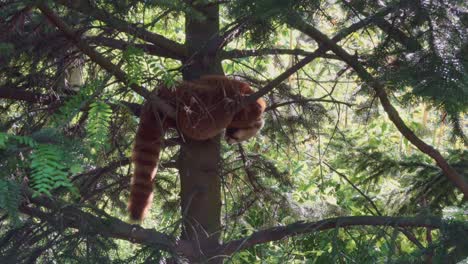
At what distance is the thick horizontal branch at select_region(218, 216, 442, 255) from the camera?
12.3 ft

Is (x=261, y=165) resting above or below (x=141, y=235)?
above

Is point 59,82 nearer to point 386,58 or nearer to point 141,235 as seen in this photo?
point 141,235

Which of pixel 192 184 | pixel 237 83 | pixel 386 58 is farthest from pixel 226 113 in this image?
pixel 386 58

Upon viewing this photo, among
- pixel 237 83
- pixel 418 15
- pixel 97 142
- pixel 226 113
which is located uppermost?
pixel 237 83

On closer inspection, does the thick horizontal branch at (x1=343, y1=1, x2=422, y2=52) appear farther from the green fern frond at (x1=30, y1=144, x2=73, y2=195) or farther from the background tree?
the green fern frond at (x1=30, y1=144, x2=73, y2=195)

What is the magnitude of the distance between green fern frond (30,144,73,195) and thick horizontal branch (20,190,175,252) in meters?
1.80

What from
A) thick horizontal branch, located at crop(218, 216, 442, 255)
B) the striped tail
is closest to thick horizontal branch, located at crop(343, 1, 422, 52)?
thick horizontal branch, located at crop(218, 216, 442, 255)

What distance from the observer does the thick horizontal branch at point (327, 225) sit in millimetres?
3752

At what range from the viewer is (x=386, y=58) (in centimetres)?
324

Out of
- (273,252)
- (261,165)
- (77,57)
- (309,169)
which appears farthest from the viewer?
(309,169)

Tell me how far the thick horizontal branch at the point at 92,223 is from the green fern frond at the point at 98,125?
1.61 meters

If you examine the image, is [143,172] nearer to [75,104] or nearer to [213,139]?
[213,139]

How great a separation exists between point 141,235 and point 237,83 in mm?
1652

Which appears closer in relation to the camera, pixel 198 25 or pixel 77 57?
pixel 77 57
